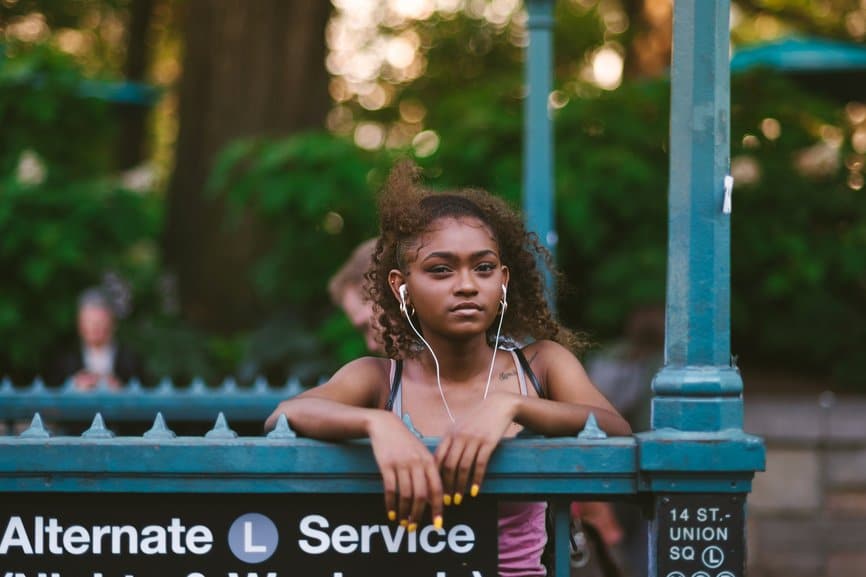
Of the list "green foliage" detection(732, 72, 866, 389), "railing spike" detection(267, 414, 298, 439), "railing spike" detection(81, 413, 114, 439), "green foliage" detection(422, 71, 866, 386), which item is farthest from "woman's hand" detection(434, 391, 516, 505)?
"green foliage" detection(732, 72, 866, 389)

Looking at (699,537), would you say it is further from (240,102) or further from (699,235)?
(240,102)

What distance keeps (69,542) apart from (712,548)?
1.29m

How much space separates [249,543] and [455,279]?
0.70 metres

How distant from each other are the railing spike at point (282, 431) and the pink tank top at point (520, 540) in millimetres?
526

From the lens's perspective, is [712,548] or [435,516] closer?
[435,516]

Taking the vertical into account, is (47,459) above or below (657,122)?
below

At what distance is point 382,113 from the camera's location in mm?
15523

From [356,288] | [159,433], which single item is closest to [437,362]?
[159,433]

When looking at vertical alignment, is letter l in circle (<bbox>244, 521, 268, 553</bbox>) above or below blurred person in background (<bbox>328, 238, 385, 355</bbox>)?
below

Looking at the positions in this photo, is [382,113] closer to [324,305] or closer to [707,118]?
[324,305]

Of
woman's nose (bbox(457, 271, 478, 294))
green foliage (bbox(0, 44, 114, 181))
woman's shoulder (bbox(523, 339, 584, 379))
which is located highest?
green foliage (bbox(0, 44, 114, 181))

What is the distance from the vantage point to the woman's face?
2688 millimetres

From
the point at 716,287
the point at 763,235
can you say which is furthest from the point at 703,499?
the point at 763,235

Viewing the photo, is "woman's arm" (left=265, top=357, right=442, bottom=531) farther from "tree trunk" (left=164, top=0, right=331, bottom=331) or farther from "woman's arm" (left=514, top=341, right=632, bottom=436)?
"tree trunk" (left=164, top=0, right=331, bottom=331)
